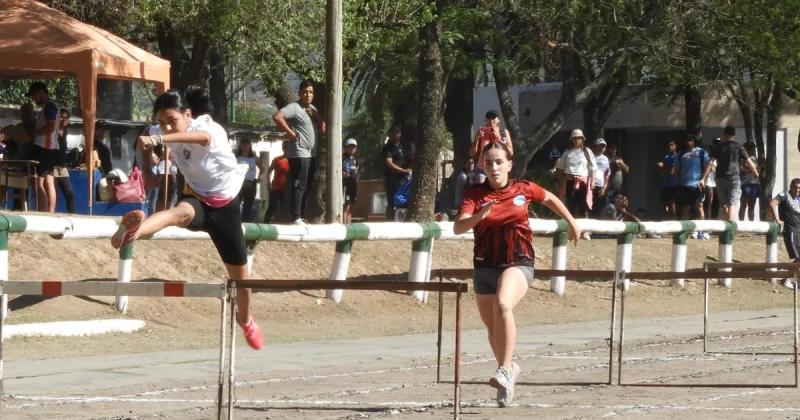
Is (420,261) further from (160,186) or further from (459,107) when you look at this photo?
(459,107)

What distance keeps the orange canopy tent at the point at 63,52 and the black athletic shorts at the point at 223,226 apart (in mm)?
10506

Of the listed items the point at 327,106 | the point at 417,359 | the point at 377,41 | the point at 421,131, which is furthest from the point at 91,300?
the point at 377,41

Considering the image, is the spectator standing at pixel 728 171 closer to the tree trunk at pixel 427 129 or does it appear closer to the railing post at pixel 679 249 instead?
the railing post at pixel 679 249

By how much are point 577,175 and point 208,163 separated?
14290mm

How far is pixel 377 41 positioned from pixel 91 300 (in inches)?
549

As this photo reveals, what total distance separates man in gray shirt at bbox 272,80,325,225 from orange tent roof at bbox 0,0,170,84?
2794 millimetres

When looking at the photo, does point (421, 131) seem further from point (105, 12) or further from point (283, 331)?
point (283, 331)

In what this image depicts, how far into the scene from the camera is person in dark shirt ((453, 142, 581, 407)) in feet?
32.8

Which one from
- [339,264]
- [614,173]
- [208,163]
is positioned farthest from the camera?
[614,173]

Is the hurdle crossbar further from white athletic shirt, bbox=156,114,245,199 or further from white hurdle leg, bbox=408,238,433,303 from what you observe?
white hurdle leg, bbox=408,238,433,303

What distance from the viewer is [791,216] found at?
26.0m

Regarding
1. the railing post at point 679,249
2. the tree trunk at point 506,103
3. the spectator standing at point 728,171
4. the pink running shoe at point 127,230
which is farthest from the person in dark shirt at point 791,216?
the pink running shoe at point 127,230

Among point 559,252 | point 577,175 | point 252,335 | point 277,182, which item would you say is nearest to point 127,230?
point 252,335

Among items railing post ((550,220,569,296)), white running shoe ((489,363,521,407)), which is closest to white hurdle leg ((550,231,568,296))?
railing post ((550,220,569,296))
